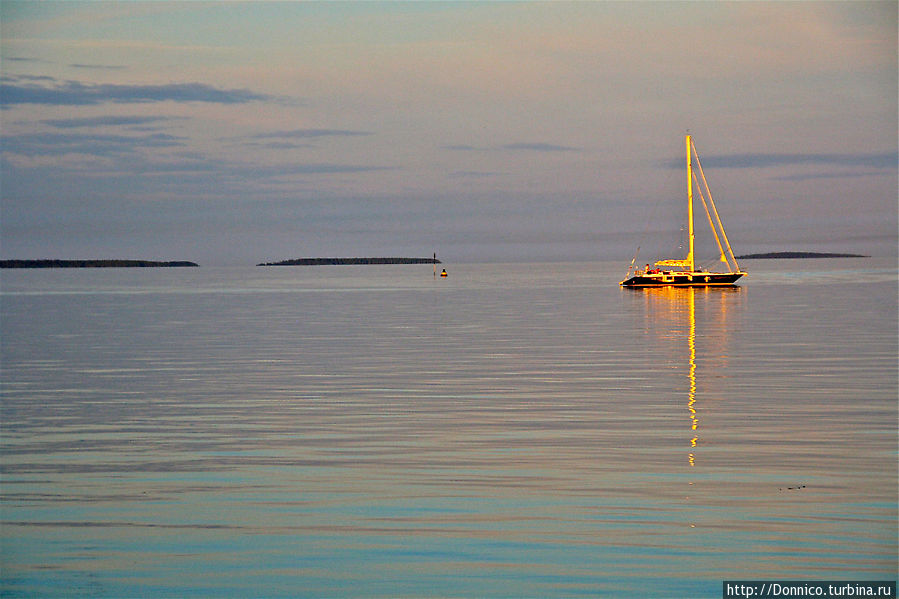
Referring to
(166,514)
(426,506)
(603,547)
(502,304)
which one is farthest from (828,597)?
(502,304)

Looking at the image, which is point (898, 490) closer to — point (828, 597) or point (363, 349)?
point (828, 597)

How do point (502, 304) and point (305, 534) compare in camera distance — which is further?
point (502, 304)

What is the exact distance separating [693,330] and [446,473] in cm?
4075

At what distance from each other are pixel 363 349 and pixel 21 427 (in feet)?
72.7

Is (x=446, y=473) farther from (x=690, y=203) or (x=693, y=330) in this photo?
(x=690, y=203)

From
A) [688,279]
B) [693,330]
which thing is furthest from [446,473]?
[688,279]

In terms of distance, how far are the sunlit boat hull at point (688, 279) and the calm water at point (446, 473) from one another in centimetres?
7916

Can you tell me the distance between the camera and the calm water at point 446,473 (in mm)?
14031

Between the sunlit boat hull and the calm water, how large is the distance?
79165 mm

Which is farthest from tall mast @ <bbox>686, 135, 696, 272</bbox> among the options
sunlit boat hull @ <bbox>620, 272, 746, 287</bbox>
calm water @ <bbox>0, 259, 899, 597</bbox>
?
calm water @ <bbox>0, 259, 899, 597</bbox>

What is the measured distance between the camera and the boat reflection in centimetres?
2964

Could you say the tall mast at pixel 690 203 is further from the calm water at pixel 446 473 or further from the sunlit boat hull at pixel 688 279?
the calm water at pixel 446 473

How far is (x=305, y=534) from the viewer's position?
51.4ft

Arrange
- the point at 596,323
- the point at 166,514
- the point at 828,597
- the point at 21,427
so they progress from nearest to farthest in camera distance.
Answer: the point at 828,597 → the point at 166,514 → the point at 21,427 → the point at 596,323
